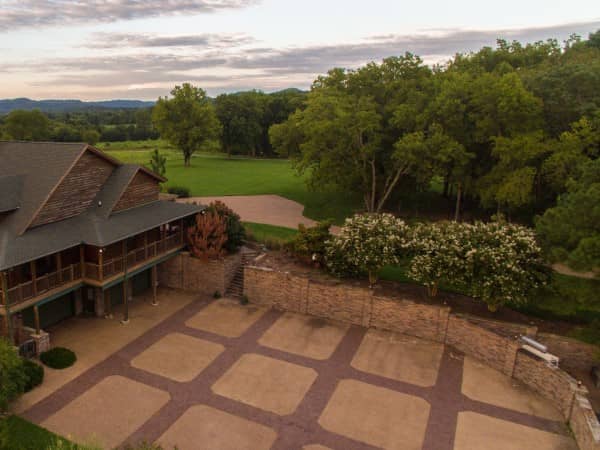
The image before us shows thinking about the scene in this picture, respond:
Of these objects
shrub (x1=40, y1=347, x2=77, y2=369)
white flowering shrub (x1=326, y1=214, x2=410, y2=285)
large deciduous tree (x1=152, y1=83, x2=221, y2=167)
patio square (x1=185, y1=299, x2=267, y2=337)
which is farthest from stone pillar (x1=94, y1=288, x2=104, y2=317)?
large deciduous tree (x1=152, y1=83, x2=221, y2=167)

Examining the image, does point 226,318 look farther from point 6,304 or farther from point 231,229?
point 6,304

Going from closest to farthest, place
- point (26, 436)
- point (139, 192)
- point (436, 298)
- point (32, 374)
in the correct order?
point (26, 436), point (32, 374), point (436, 298), point (139, 192)

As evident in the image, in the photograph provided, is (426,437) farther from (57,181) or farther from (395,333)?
(57,181)

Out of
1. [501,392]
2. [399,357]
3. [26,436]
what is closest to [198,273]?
[399,357]

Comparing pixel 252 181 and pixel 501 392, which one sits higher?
pixel 252 181

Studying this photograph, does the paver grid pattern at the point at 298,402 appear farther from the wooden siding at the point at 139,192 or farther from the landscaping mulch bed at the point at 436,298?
the wooden siding at the point at 139,192
